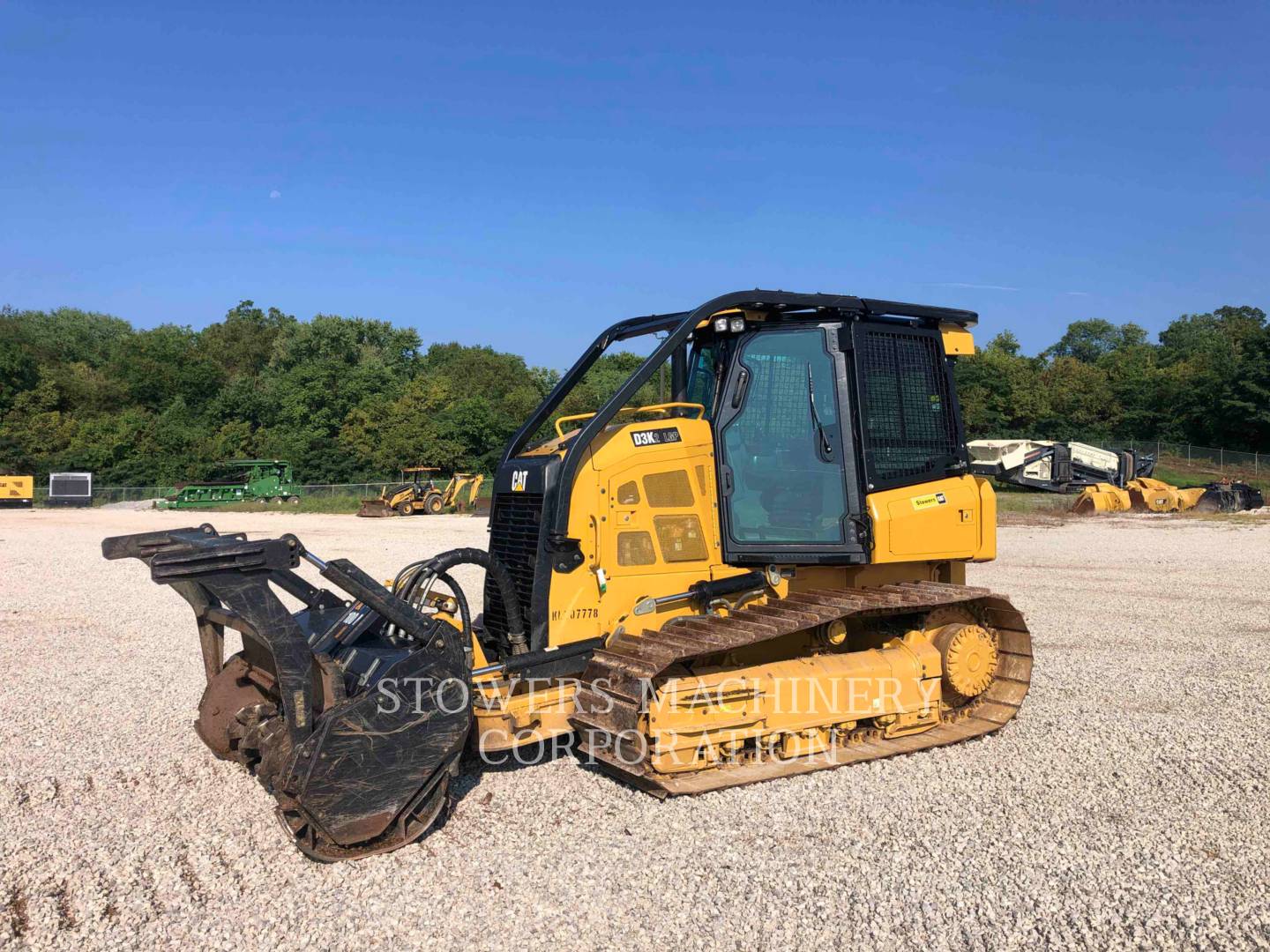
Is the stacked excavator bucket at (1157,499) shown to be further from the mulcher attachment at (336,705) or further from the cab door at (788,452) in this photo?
the mulcher attachment at (336,705)

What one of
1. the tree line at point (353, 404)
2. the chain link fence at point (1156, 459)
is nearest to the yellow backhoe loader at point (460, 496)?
the chain link fence at point (1156, 459)

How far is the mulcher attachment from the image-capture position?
4125 millimetres

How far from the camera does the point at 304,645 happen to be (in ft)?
13.8

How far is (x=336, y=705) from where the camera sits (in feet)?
14.0

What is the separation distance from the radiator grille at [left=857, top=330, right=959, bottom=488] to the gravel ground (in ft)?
6.23

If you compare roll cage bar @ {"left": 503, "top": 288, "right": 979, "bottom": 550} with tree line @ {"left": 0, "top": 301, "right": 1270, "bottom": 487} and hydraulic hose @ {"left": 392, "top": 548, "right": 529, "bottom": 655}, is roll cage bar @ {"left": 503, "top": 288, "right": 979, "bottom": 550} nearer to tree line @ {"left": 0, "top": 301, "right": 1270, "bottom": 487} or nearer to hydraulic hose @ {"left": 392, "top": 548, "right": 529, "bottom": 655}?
hydraulic hose @ {"left": 392, "top": 548, "right": 529, "bottom": 655}

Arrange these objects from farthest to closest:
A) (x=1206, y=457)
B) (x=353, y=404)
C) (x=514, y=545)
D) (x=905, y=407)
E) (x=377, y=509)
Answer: (x=353, y=404), (x=1206, y=457), (x=377, y=509), (x=905, y=407), (x=514, y=545)

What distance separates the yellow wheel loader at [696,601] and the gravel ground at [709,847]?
31 centimetres

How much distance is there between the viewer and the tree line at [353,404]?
51.5m

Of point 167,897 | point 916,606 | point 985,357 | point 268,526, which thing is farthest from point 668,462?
point 985,357

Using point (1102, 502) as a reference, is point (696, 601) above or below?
above

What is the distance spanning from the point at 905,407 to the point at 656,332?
1771mm

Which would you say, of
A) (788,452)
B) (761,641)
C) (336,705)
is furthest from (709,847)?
(788,452)

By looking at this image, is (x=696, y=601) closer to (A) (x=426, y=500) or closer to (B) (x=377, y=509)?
(B) (x=377, y=509)
